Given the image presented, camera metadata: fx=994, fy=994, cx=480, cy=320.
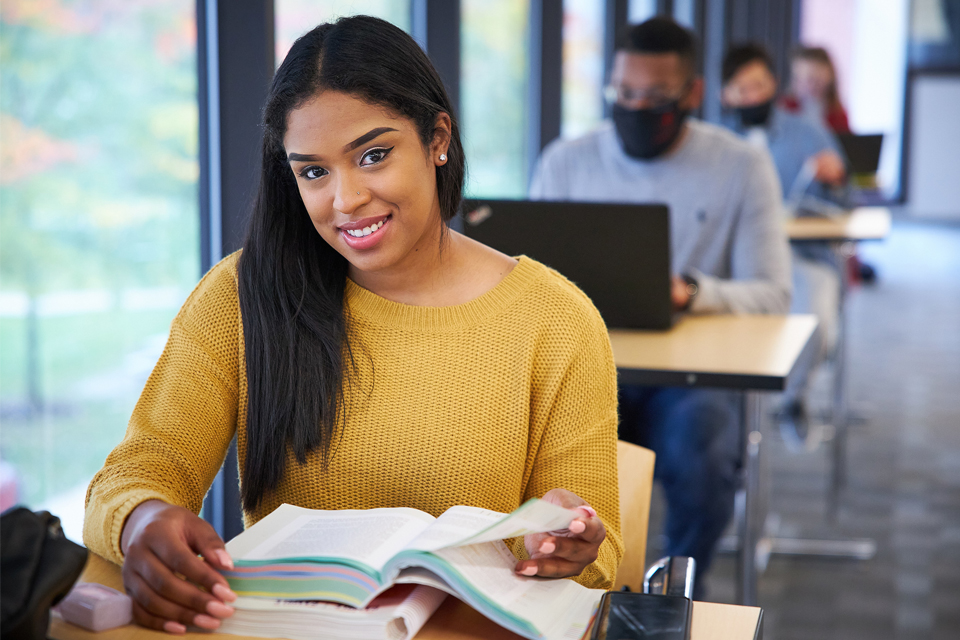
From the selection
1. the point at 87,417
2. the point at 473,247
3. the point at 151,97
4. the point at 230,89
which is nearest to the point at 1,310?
the point at 87,417

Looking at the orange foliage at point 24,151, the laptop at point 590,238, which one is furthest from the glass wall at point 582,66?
the orange foliage at point 24,151

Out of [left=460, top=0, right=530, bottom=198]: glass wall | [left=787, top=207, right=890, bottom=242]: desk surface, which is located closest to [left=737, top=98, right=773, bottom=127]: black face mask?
[left=787, top=207, right=890, bottom=242]: desk surface

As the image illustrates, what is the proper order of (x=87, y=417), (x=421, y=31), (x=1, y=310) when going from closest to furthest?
(x=1, y=310)
(x=87, y=417)
(x=421, y=31)

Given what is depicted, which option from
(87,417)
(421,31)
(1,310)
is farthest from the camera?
(421,31)

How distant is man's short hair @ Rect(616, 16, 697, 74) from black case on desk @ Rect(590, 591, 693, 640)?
6.13 feet

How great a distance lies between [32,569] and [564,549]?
18.6 inches

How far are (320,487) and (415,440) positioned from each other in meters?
0.13

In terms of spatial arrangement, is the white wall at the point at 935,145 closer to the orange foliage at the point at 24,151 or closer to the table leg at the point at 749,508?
the table leg at the point at 749,508

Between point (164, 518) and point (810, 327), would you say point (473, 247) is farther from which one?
point (810, 327)

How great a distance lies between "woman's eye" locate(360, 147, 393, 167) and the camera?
1.16 metres

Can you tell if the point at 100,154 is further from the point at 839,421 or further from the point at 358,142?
the point at 839,421

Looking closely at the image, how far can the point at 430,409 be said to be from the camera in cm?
122

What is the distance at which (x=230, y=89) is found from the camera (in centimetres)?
192

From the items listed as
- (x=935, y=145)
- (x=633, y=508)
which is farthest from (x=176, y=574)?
(x=935, y=145)
